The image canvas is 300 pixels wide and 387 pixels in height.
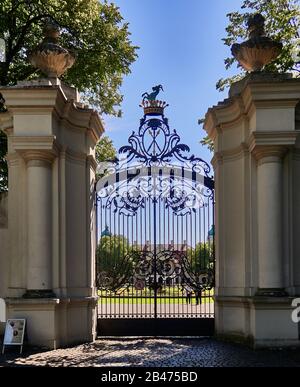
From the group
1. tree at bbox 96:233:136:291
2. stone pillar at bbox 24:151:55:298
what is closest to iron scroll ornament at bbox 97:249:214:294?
tree at bbox 96:233:136:291

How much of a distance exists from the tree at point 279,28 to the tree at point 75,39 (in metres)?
3.26

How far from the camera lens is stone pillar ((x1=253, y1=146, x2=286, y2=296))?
9.97 m

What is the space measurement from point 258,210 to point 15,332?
4722 millimetres

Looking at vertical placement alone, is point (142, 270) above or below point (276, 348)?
above

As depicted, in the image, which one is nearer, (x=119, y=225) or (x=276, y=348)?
(x=276, y=348)

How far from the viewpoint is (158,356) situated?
9.31 metres

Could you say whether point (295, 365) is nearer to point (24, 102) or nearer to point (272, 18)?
point (24, 102)

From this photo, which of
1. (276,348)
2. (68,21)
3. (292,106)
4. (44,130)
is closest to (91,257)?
(44,130)

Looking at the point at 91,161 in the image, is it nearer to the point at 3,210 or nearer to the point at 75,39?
the point at 3,210

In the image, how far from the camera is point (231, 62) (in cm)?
1728

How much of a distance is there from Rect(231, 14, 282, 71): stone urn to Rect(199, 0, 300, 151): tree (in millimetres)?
2299

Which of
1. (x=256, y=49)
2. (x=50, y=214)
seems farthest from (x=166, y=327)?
(x=256, y=49)

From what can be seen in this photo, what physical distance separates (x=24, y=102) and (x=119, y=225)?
10.2ft

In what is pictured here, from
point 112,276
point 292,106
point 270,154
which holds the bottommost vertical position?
point 112,276
